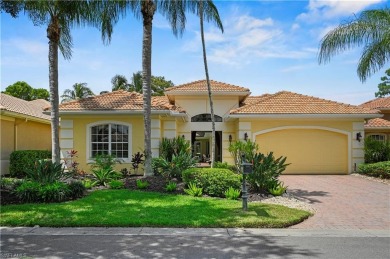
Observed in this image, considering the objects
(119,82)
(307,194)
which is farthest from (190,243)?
(119,82)

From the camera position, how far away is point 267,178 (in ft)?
36.1

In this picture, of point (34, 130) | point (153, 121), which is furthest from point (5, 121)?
point (153, 121)

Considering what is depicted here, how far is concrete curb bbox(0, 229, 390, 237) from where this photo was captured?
674 cm

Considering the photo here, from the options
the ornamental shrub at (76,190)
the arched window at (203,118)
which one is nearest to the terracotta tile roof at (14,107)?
the ornamental shrub at (76,190)

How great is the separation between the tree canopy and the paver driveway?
3850cm

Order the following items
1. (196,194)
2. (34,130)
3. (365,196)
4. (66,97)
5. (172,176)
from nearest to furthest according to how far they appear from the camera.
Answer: (196,194) → (365,196) → (172,176) → (34,130) → (66,97)

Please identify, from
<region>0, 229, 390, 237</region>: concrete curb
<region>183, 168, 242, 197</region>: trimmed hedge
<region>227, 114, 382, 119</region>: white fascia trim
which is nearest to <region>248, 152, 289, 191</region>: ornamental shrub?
<region>183, 168, 242, 197</region>: trimmed hedge

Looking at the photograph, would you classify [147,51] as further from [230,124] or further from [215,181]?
A: [230,124]

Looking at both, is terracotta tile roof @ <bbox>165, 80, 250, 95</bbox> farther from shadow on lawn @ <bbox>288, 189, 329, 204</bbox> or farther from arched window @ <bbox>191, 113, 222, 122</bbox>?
shadow on lawn @ <bbox>288, 189, 329, 204</bbox>

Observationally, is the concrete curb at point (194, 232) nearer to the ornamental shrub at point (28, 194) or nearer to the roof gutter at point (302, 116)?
the ornamental shrub at point (28, 194)

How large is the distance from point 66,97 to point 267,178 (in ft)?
104

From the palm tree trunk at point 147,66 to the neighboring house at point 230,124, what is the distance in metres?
2.19

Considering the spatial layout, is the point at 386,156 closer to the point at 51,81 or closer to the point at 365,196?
the point at 365,196

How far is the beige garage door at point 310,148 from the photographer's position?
1806 cm
